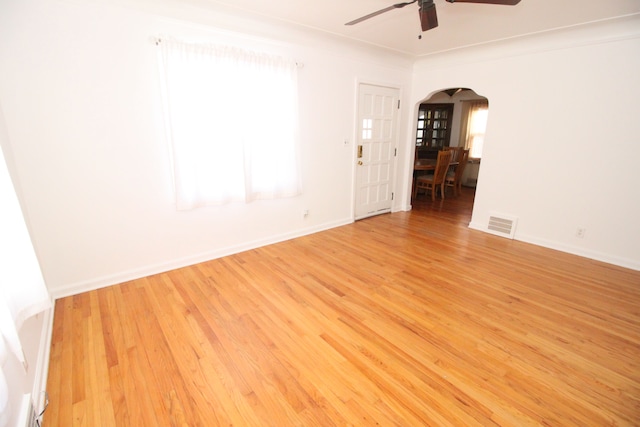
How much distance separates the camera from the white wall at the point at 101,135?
2.20 meters

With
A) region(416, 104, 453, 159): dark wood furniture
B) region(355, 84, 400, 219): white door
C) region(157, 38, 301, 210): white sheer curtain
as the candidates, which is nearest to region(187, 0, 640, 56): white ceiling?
region(157, 38, 301, 210): white sheer curtain

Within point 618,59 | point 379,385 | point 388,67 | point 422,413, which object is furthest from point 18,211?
point 618,59

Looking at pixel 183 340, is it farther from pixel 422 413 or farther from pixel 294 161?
pixel 294 161

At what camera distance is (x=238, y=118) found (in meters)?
3.11

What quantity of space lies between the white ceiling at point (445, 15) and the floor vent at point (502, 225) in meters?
2.32

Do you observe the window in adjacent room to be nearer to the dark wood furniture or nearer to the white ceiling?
the dark wood furniture

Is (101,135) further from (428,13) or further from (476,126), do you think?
(476,126)

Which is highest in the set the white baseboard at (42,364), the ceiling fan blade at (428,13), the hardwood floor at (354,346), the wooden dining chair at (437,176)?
the ceiling fan blade at (428,13)

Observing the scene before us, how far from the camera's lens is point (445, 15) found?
9.55 feet

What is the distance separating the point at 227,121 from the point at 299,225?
1670mm

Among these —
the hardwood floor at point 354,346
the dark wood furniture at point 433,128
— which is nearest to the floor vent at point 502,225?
the hardwood floor at point 354,346

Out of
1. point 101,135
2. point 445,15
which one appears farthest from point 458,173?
point 101,135

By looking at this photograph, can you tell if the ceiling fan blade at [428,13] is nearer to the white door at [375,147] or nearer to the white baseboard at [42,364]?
the white door at [375,147]

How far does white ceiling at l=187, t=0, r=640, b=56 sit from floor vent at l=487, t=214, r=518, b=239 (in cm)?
232
